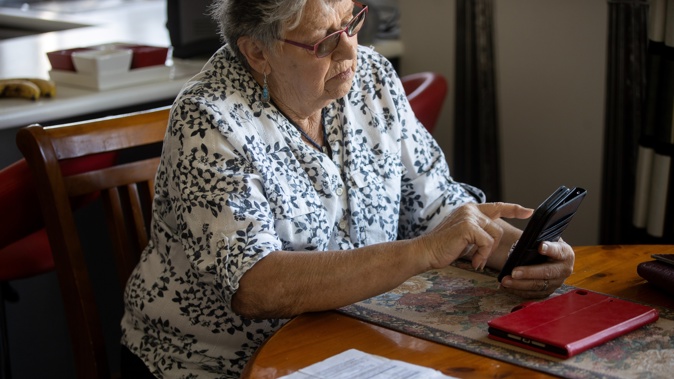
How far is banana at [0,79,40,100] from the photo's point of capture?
9.36 ft

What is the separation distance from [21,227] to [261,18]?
85cm

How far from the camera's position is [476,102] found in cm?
336

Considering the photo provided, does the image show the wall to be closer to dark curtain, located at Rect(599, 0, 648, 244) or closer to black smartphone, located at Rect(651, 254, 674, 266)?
dark curtain, located at Rect(599, 0, 648, 244)

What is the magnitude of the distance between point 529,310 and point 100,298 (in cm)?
190

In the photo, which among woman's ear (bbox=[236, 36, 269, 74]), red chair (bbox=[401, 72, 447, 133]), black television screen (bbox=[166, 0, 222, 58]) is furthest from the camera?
black television screen (bbox=[166, 0, 222, 58])

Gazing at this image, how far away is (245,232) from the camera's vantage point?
1629mm

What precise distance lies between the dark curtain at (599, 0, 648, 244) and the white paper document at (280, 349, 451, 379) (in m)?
1.68

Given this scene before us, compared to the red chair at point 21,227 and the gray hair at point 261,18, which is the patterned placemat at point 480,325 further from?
the red chair at point 21,227

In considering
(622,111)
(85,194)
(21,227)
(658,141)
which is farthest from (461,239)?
(622,111)

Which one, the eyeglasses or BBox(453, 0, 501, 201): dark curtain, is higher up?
the eyeglasses

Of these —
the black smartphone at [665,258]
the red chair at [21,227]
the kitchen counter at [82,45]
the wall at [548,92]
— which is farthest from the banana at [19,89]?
the black smartphone at [665,258]

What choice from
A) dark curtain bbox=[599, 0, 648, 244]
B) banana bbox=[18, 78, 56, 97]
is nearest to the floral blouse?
dark curtain bbox=[599, 0, 648, 244]

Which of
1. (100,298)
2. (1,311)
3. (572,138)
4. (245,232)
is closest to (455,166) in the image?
(572,138)

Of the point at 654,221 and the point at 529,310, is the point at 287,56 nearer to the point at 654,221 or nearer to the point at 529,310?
the point at 529,310
